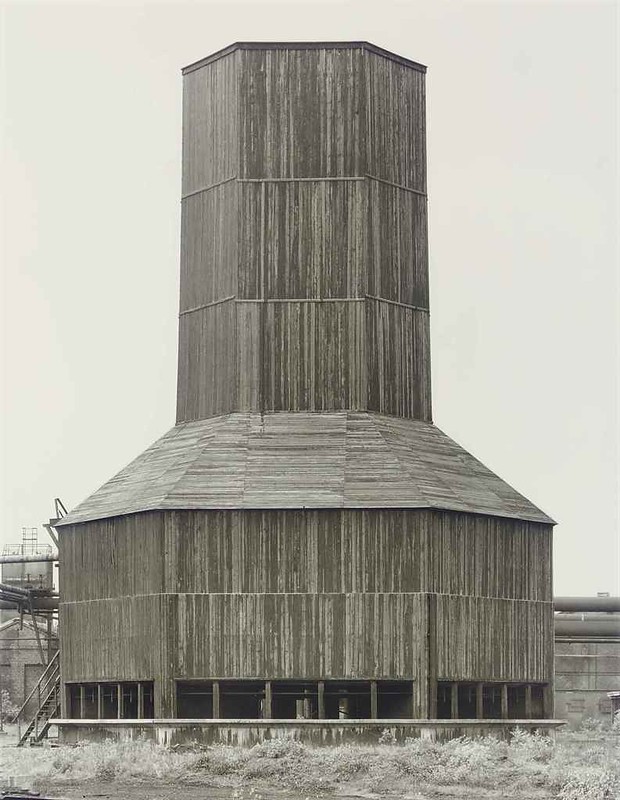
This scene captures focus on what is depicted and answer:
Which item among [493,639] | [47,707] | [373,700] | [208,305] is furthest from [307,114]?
[47,707]

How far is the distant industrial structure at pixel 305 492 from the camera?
5812 cm

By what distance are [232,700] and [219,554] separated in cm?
480

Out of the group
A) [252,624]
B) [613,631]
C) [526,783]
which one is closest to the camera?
[526,783]

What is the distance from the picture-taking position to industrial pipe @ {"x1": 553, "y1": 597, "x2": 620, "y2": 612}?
75.2 meters

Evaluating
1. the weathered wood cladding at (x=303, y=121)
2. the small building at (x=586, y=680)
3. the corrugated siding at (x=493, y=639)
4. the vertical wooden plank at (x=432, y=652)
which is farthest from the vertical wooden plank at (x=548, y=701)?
the small building at (x=586, y=680)

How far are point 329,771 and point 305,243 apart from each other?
17408mm

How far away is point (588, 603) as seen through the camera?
249ft

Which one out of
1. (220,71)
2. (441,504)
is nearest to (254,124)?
(220,71)

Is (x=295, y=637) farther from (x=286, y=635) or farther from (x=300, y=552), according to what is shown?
(x=300, y=552)

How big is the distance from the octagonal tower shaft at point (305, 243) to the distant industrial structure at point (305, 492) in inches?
2.7

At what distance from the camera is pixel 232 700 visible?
2386 inches

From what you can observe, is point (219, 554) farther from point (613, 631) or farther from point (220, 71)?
point (613, 631)

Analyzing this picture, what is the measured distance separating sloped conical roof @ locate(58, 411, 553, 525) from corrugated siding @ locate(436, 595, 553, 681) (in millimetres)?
2713

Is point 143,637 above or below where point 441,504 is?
below
